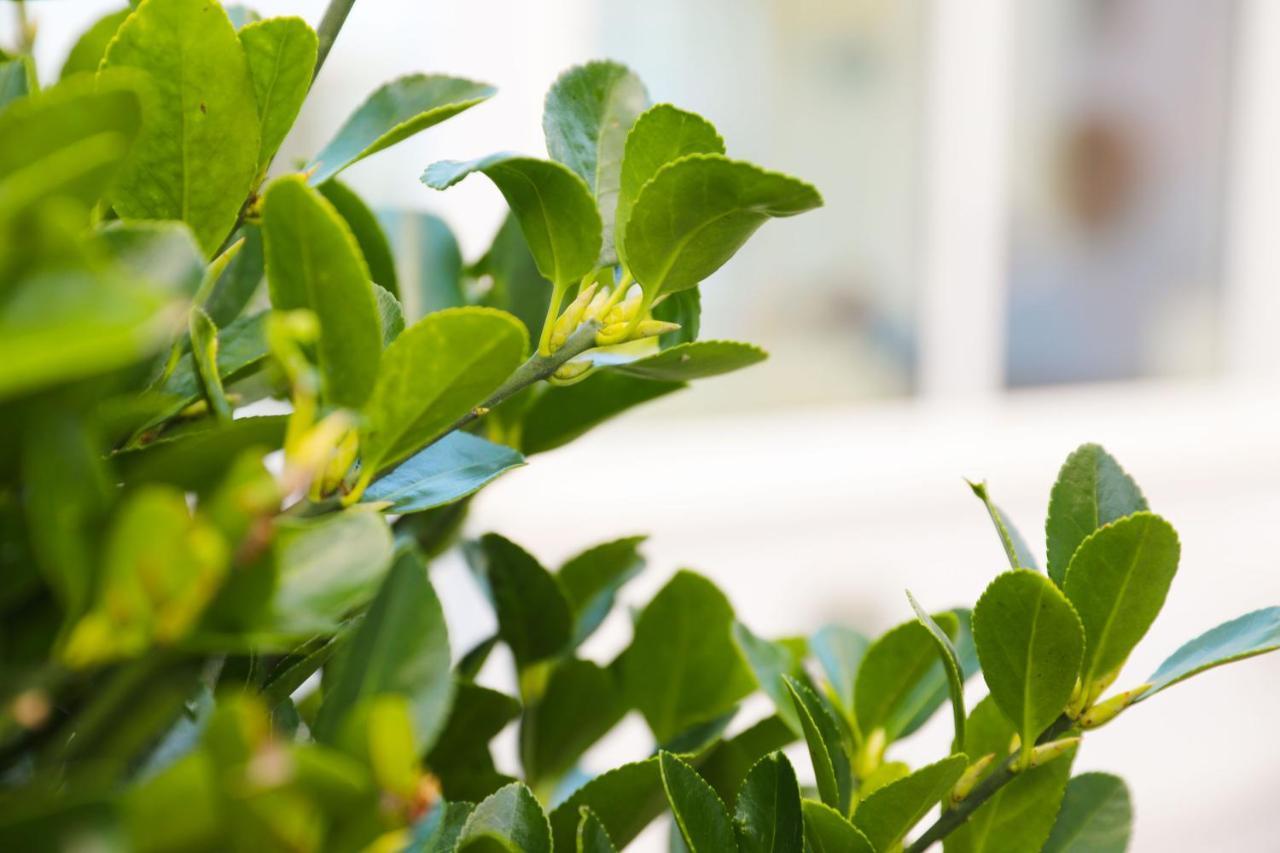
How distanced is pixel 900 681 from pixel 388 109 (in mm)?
183

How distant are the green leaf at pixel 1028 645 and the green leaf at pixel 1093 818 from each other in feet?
0.20

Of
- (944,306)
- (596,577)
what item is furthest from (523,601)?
(944,306)

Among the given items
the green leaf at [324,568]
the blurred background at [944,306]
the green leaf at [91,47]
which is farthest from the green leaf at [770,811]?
the blurred background at [944,306]

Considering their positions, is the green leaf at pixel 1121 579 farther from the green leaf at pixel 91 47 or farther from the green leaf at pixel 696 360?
the green leaf at pixel 91 47

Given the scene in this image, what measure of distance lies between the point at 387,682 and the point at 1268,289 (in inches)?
142

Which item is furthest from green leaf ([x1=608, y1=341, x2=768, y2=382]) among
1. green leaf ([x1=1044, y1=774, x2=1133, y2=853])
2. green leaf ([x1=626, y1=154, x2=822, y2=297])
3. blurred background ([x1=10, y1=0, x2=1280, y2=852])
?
blurred background ([x1=10, y1=0, x2=1280, y2=852])

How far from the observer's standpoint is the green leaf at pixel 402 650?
16 cm

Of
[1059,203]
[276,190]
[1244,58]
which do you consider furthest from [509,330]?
[1244,58]

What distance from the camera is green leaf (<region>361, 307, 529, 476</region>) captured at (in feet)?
0.57

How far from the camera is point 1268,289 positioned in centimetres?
329

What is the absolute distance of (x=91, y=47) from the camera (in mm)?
267

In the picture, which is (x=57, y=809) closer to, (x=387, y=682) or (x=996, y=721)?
(x=387, y=682)

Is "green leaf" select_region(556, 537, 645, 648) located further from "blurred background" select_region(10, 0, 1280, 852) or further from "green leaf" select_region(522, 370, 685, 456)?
"blurred background" select_region(10, 0, 1280, 852)

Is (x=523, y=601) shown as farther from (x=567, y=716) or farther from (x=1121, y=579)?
(x=1121, y=579)
